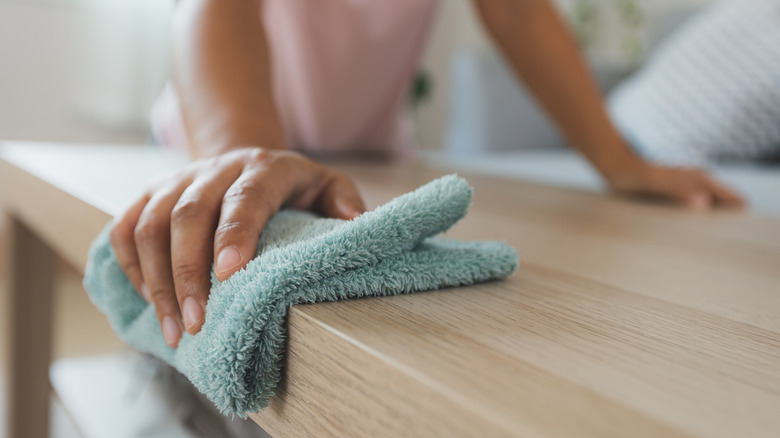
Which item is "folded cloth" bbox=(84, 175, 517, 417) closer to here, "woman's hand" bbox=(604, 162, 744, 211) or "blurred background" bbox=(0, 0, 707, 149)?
"woman's hand" bbox=(604, 162, 744, 211)

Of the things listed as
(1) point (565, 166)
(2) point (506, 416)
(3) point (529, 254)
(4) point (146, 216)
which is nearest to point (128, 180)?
(4) point (146, 216)

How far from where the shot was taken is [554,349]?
0.20 meters

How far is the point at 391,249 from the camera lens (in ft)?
0.83

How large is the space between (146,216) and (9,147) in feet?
1.99

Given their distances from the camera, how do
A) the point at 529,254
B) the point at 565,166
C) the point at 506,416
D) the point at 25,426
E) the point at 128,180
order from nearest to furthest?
the point at 506,416, the point at 529,254, the point at 128,180, the point at 25,426, the point at 565,166

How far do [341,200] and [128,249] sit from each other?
11 cm

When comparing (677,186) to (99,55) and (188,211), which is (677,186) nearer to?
(188,211)

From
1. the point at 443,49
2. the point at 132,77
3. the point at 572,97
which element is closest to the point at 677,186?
the point at 572,97

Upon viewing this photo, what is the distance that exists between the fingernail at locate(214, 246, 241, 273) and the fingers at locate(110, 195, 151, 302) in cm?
8

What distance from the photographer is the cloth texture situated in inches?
53.1

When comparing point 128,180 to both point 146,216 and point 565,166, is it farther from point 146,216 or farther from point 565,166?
point 565,166

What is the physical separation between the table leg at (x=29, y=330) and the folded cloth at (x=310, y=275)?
56 centimetres

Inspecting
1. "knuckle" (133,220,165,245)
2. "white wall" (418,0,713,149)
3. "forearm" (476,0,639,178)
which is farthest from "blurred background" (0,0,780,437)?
"knuckle" (133,220,165,245)

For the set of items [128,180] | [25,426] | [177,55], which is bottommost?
[25,426]
